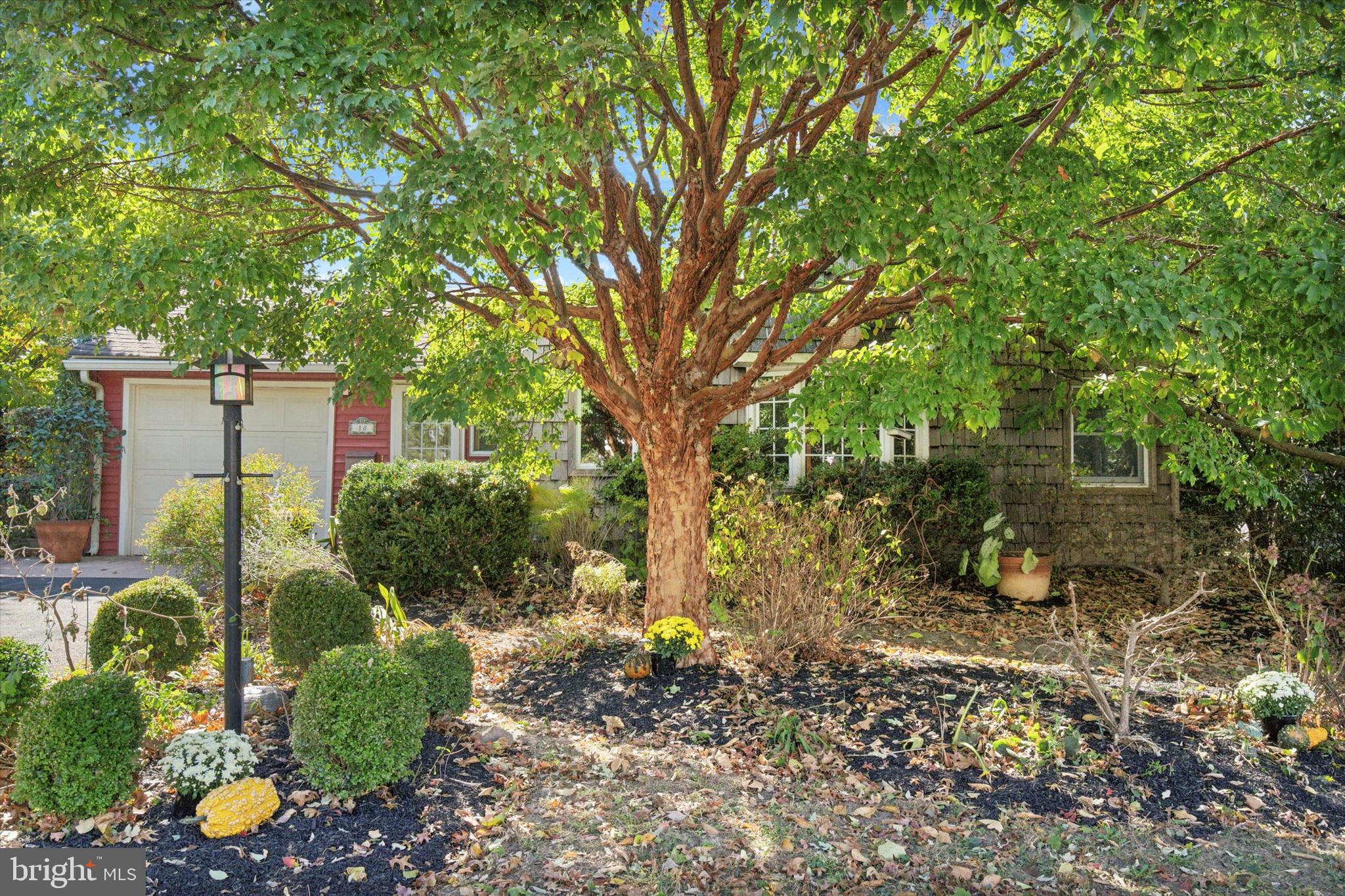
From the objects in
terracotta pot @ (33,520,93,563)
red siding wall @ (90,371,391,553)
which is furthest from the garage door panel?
terracotta pot @ (33,520,93,563)

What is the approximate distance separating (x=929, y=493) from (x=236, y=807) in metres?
7.59

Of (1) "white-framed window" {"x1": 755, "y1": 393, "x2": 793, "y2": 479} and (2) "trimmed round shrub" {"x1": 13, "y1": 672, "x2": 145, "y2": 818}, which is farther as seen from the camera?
(1) "white-framed window" {"x1": 755, "y1": 393, "x2": 793, "y2": 479}

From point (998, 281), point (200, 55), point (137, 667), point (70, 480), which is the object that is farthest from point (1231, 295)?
point (70, 480)

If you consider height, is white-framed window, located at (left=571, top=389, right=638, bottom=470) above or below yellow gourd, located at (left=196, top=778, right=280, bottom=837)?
above

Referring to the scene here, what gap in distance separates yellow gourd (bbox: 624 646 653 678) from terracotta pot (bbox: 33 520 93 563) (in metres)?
9.18

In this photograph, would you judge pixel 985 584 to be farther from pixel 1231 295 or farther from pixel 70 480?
pixel 70 480

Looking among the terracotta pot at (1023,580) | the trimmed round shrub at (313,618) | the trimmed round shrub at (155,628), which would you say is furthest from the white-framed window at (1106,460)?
the trimmed round shrub at (155,628)

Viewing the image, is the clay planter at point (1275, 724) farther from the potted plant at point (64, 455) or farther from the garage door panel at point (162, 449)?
the potted plant at point (64, 455)

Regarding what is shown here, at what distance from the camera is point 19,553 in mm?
10914

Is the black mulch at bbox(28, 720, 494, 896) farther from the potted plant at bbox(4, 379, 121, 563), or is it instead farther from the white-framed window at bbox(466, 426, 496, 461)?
the potted plant at bbox(4, 379, 121, 563)

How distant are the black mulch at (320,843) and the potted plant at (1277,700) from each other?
4.15 metres

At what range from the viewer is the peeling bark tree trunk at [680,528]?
5871 mm

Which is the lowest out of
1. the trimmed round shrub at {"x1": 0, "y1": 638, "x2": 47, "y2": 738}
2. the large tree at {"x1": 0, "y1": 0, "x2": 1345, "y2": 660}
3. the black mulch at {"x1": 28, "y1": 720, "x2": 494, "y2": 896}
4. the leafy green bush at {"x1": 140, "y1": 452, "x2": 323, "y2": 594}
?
the black mulch at {"x1": 28, "y1": 720, "x2": 494, "y2": 896}

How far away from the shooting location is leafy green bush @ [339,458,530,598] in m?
8.37
